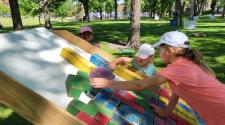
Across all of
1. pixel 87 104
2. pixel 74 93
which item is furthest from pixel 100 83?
pixel 74 93

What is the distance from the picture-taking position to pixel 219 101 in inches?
120

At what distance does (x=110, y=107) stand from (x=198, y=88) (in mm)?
812

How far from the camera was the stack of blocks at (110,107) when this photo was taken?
3.04 metres

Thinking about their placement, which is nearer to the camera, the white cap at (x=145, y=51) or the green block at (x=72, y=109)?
the green block at (x=72, y=109)

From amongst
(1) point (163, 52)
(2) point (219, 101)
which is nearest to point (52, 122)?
(1) point (163, 52)

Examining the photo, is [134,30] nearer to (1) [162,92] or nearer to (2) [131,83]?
(1) [162,92]

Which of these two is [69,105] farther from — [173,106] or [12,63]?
[173,106]

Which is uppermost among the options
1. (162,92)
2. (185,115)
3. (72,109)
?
(72,109)

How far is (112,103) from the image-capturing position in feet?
11.2

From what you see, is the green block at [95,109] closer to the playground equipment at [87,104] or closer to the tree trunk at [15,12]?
the playground equipment at [87,104]

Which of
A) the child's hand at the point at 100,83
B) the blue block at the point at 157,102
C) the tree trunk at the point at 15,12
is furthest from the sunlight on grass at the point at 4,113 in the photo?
the tree trunk at the point at 15,12

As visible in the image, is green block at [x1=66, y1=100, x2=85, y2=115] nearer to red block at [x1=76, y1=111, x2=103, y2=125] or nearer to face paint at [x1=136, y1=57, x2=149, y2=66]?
red block at [x1=76, y1=111, x2=103, y2=125]

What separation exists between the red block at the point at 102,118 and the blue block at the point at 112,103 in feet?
0.71

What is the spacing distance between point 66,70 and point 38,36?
2.80 feet
